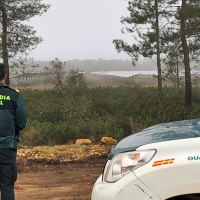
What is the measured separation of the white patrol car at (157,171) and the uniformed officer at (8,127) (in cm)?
153

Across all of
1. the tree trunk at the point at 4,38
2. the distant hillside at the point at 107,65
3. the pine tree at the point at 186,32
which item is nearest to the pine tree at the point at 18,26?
the tree trunk at the point at 4,38

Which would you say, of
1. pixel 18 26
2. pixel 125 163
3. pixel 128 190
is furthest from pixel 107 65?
pixel 128 190

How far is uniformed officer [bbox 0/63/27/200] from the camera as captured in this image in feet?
11.8

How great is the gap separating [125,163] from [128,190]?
0.59 ft

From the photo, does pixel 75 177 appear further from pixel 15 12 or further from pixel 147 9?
pixel 15 12

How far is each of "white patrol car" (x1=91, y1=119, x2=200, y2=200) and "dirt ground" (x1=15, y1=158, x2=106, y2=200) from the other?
2.47 metres

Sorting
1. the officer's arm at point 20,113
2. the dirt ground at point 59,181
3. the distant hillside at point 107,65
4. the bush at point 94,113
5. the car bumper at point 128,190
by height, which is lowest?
the bush at point 94,113

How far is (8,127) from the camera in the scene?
362 centimetres

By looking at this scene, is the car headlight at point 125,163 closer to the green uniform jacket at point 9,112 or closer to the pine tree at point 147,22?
the green uniform jacket at point 9,112

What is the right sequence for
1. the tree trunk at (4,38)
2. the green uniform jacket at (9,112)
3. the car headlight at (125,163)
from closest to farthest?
the car headlight at (125,163) < the green uniform jacket at (9,112) < the tree trunk at (4,38)

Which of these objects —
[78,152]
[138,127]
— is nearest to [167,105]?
[138,127]

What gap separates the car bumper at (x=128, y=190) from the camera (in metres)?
2.18

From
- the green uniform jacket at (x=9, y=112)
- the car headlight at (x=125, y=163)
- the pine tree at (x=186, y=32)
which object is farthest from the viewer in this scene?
the pine tree at (x=186, y=32)

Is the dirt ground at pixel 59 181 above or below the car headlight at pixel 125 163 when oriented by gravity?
below
